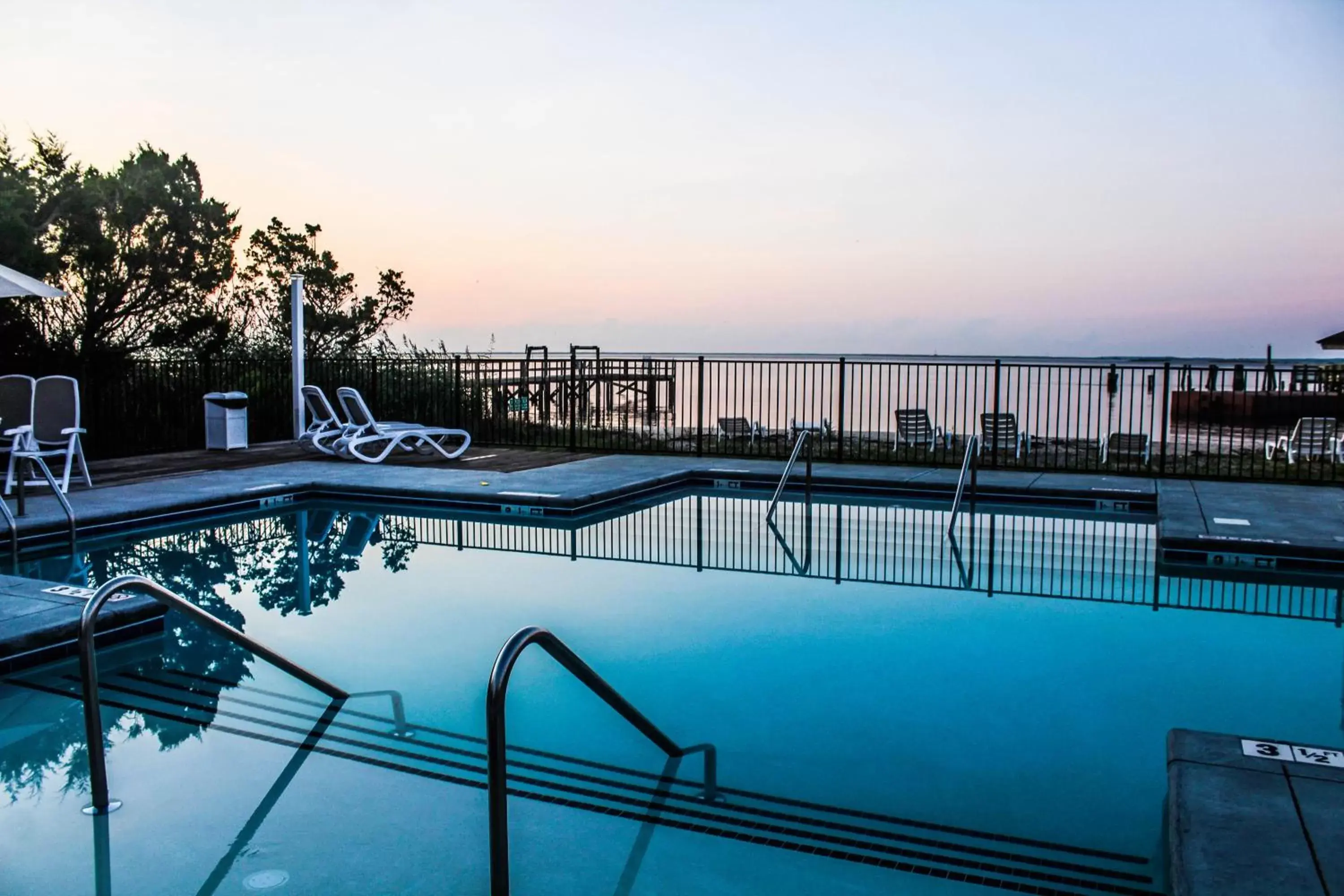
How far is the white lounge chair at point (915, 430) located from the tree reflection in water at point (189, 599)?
9.76 m

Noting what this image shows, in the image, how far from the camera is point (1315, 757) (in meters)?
3.15

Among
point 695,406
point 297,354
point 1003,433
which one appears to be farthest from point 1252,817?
point 1003,433

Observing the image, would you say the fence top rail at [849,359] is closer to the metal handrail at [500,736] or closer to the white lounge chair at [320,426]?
the white lounge chair at [320,426]

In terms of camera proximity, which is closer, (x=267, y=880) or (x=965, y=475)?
(x=267, y=880)

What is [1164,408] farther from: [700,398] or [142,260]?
[142,260]

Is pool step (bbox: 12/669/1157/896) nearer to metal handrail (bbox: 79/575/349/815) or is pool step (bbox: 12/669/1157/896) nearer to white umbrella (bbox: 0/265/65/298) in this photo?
metal handrail (bbox: 79/575/349/815)

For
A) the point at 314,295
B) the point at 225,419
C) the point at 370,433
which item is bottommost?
the point at 370,433

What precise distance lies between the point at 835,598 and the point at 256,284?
59.5ft

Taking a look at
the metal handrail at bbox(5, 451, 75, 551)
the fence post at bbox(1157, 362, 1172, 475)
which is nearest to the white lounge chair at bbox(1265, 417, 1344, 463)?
the fence post at bbox(1157, 362, 1172, 475)

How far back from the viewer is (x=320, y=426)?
40.8 feet

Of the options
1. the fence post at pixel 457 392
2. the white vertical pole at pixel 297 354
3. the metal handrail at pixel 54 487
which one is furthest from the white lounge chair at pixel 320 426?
the metal handrail at pixel 54 487

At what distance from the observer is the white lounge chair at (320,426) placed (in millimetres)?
12000

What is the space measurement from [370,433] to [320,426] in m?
0.70

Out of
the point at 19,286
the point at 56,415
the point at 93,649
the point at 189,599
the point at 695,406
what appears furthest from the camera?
the point at 695,406
